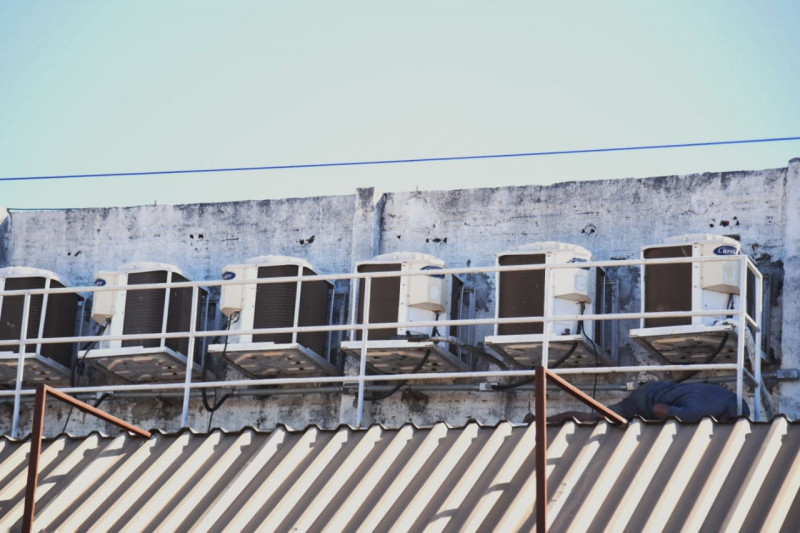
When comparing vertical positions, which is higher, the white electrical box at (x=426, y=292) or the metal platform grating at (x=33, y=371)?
the white electrical box at (x=426, y=292)

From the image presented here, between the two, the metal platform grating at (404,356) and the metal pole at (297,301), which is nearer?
the metal platform grating at (404,356)

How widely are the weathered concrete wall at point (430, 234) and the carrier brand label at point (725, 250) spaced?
945 millimetres

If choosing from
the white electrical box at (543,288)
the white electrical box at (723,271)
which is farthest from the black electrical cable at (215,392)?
the white electrical box at (723,271)

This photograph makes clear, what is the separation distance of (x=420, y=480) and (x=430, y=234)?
4915 millimetres

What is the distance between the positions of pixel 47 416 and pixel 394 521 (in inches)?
235

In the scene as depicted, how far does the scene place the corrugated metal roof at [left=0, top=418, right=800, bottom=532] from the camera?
8.22m

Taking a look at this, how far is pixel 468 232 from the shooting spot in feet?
44.5

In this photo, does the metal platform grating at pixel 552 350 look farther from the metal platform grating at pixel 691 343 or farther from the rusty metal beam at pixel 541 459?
the rusty metal beam at pixel 541 459

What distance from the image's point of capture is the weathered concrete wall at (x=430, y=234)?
12539 millimetres

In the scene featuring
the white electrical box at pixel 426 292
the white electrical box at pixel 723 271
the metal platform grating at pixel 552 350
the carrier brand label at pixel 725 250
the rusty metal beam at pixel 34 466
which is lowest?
the rusty metal beam at pixel 34 466

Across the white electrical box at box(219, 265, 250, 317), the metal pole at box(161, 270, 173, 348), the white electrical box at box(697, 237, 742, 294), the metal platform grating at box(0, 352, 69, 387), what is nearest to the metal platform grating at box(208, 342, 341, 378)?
the white electrical box at box(219, 265, 250, 317)

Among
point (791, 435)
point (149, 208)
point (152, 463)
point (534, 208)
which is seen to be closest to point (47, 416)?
point (149, 208)

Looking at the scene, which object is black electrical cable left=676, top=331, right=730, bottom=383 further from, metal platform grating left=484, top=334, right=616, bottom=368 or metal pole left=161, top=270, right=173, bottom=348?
metal pole left=161, top=270, right=173, bottom=348

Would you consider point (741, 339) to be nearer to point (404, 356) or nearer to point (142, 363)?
point (404, 356)
